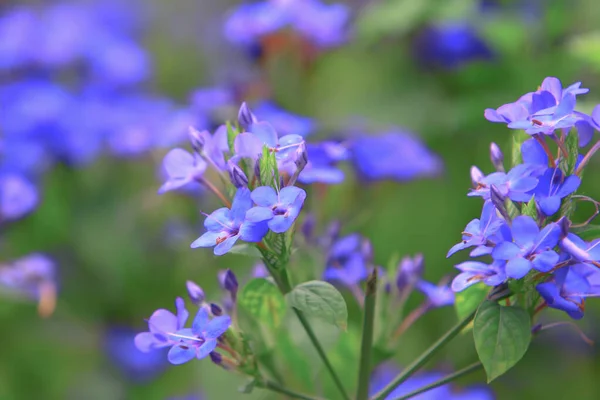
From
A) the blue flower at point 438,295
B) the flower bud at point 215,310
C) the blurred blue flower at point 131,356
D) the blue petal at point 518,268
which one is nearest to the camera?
the blue petal at point 518,268

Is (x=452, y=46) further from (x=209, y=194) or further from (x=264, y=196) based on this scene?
(x=264, y=196)

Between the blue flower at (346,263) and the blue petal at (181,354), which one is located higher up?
the blue petal at (181,354)

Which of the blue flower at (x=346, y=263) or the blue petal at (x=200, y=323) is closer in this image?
the blue petal at (x=200, y=323)

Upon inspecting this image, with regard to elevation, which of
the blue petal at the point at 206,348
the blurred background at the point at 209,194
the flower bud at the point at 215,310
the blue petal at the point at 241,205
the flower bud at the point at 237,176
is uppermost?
the flower bud at the point at 237,176

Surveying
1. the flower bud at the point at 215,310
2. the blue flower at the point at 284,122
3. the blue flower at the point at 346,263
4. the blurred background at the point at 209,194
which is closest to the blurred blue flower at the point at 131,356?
the blurred background at the point at 209,194

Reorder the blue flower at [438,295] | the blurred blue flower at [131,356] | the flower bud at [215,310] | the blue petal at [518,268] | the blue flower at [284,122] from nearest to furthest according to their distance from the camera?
the blue petal at [518,268], the flower bud at [215,310], the blue flower at [438,295], the blue flower at [284,122], the blurred blue flower at [131,356]

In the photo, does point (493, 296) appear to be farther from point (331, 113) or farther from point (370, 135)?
point (331, 113)

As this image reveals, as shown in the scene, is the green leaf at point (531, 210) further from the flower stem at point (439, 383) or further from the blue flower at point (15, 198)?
the blue flower at point (15, 198)

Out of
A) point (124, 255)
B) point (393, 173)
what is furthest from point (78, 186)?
point (393, 173)
